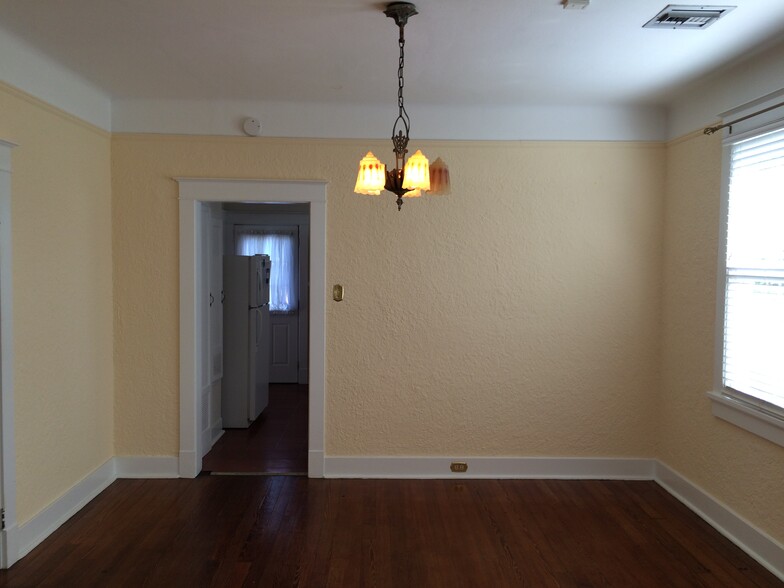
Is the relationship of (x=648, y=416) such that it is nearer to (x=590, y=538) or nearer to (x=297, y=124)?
(x=590, y=538)

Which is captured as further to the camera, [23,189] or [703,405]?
[703,405]

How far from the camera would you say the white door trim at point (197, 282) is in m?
4.22

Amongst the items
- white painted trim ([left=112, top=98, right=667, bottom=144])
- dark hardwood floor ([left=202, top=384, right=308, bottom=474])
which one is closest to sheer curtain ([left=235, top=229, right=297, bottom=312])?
dark hardwood floor ([left=202, top=384, right=308, bottom=474])

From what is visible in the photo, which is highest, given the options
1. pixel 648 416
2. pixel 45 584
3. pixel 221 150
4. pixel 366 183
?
pixel 221 150

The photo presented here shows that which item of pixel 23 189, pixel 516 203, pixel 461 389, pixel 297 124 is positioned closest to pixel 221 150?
pixel 297 124

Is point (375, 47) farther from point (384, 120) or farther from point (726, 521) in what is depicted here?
point (726, 521)

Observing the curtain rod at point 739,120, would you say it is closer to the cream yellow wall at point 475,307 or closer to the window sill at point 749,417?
the cream yellow wall at point 475,307

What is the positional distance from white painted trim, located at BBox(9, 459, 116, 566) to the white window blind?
162 inches

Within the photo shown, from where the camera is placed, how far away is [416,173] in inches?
91.1

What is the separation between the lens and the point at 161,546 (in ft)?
10.7

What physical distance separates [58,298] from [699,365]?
4.10 metres

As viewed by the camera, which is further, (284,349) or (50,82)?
(284,349)

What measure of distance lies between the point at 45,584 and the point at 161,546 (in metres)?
0.58

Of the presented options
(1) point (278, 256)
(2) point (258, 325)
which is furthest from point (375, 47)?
(1) point (278, 256)
